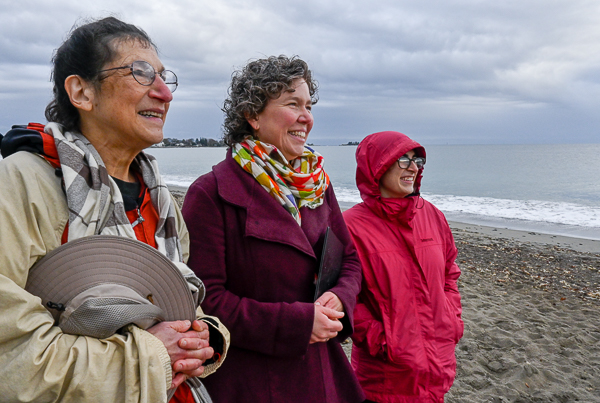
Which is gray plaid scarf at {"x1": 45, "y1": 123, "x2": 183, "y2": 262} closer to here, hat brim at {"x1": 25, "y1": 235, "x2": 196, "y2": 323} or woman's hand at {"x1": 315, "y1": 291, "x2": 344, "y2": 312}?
hat brim at {"x1": 25, "y1": 235, "x2": 196, "y2": 323}

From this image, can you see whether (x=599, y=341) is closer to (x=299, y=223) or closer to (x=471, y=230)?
(x=299, y=223)

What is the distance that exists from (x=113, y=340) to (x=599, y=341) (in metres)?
5.97

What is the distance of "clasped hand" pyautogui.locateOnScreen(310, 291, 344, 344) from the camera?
1.95 meters

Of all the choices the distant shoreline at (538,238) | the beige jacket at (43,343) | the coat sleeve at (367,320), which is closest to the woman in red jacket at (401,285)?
the coat sleeve at (367,320)

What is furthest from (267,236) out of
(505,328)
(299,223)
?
(505,328)

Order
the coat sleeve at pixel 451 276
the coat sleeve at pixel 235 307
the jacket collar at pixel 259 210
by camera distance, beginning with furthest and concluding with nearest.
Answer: the coat sleeve at pixel 451 276
the jacket collar at pixel 259 210
the coat sleeve at pixel 235 307

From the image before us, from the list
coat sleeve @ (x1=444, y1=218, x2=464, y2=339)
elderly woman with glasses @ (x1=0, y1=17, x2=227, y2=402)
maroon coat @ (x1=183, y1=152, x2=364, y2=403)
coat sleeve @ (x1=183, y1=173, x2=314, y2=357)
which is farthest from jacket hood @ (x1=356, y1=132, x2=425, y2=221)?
elderly woman with glasses @ (x1=0, y1=17, x2=227, y2=402)

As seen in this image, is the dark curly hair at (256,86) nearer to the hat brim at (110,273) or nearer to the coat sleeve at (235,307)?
the coat sleeve at (235,307)

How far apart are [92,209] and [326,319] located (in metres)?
1.10

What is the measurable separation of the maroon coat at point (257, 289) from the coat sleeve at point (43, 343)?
1.88 feet

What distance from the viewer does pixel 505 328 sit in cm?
565

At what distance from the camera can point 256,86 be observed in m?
2.23

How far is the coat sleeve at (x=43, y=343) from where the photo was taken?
3.86 feet

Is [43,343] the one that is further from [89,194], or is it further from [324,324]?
Answer: [324,324]
